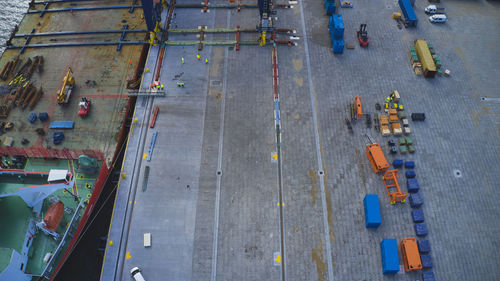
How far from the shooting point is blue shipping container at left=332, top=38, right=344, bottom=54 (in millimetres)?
56691

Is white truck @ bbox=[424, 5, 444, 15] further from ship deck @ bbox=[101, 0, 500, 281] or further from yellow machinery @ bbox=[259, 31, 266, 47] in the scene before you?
yellow machinery @ bbox=[259, 31, 266, 47]

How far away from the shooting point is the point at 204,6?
64.8 m

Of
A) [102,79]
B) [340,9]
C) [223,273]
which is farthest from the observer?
[340,9]

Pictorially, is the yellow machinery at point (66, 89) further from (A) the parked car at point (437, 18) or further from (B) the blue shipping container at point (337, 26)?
(A) the parked car at point (437, 18)

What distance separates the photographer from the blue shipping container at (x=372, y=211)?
41.5 m

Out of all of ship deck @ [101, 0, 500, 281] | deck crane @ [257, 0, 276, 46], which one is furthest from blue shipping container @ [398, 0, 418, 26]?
deck crane @ [257, 0, 276, 46]

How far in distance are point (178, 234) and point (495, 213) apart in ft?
134

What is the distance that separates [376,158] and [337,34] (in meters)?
23.3

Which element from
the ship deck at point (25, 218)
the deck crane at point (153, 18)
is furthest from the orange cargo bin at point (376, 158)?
the deck crane at point (153, 18)

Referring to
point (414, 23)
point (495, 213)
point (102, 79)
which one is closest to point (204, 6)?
point (102, 79)

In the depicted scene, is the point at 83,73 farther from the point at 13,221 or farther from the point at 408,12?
the point at 408,12

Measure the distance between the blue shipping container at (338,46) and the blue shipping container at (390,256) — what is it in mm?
32163

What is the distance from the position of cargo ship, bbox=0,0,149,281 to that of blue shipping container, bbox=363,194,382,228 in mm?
35989

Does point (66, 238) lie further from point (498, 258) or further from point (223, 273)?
point (498, 258)
